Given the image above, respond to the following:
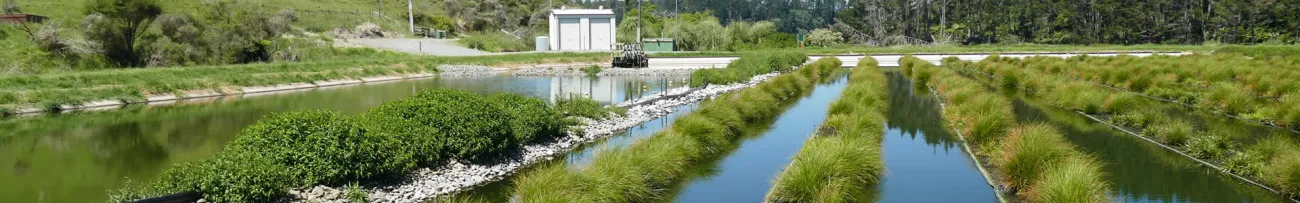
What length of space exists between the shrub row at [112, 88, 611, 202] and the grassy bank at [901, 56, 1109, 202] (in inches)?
279

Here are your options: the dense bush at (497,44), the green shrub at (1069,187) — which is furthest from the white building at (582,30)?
the green shrub at (1069,187)

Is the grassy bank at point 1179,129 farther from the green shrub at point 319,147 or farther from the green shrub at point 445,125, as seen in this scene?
the green shrub at point 319,147

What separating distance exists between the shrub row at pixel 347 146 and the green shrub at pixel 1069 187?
24.2 feet

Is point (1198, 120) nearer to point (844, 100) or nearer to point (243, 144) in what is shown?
point (844, 100)

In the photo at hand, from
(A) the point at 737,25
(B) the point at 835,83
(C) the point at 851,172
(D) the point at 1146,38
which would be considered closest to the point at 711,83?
(B) the point at 835,83

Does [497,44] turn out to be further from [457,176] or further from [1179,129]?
[1179,129]

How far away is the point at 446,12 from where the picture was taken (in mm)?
95312

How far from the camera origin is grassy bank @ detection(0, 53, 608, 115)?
75.5 ft

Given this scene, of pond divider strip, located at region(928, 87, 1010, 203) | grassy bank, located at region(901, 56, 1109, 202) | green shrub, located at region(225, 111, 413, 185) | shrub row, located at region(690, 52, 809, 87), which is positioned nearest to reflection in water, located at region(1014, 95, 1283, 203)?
grassy bank, located at region(901, 56, 1109, 202)

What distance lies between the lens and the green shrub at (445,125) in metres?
11.9

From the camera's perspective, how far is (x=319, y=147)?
34.2 feet

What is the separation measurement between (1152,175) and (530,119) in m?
9.16

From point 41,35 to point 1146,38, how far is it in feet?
251

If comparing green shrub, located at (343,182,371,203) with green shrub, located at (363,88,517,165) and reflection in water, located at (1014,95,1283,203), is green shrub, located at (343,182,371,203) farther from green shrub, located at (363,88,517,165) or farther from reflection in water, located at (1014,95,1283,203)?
reflection in water, located at (1014,95,1283,203)
